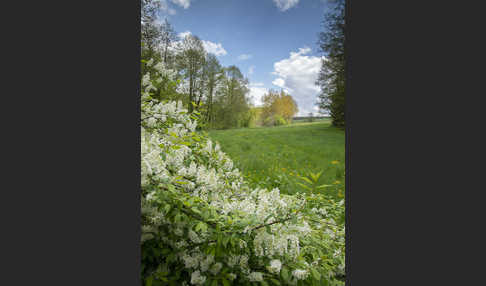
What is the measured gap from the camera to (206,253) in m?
1.04

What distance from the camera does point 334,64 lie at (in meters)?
1.60

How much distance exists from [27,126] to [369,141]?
5.95 feet

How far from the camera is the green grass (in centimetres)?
166

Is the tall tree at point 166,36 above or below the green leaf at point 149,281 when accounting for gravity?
above

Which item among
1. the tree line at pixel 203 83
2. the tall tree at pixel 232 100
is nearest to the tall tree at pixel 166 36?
the tree line at pixel 203 83

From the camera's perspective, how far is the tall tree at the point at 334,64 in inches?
58.6

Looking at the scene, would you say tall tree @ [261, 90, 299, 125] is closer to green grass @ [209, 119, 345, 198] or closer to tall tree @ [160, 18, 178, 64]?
green grass @ [209, 119, 345, 198]

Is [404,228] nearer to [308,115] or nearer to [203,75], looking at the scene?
[308,115]

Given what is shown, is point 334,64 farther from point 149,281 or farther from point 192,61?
point 149,281

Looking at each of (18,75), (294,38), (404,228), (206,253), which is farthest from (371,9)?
(18,75)

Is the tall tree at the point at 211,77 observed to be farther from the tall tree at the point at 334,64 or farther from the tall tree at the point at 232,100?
the tall tree at the point at 334,64

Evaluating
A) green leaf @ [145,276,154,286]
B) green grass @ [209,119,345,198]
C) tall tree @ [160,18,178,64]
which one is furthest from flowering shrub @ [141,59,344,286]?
tall tree @ [160,18,178,64]

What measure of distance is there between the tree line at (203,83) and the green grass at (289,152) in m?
0.21

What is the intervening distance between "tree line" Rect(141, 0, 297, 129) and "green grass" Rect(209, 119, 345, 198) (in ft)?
0.68
